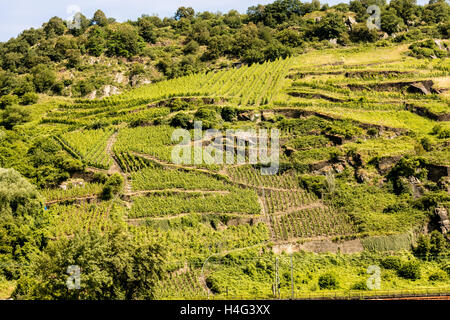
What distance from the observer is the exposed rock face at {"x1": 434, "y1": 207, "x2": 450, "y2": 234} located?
109ft

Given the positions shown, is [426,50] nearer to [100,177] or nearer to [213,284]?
[100,177]

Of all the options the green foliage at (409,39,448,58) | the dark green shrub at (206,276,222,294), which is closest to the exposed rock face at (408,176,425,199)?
the dark green shrub at (206,276,222,294)

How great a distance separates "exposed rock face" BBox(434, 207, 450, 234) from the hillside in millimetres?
78

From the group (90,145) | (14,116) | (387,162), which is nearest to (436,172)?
(387,162)

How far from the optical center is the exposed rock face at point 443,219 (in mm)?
33156

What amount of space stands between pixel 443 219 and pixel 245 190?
49.5ft

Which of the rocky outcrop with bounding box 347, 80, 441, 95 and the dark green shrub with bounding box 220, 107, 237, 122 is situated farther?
the rocky outcrop with bounding box 347, 80, 441, 95

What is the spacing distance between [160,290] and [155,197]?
10.2 metres

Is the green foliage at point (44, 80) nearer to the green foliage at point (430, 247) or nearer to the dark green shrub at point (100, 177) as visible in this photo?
the dark green shrub at point (100, 177)

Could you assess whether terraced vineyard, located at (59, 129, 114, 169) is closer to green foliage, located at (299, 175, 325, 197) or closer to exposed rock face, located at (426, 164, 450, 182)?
green foliage, located at (299, 175, 325, 197)

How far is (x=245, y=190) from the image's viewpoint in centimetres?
3772

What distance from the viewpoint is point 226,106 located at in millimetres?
49250

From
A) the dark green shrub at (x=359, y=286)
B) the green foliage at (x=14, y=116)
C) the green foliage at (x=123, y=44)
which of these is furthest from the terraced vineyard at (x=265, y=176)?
the green foliage at (x=123, y=44)

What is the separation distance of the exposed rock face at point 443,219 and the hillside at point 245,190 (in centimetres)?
8
